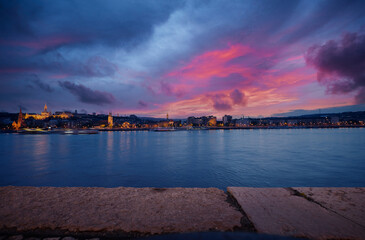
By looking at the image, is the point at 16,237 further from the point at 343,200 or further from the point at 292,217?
the point at 343,200

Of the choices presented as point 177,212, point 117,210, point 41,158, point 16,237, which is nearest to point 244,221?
point 177,212

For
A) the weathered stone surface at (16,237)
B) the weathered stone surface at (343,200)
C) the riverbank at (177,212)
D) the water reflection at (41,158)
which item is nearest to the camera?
the weathered stone surface at (16,237)

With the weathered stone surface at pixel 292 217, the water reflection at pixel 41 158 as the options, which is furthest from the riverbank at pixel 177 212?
the water reflection at pixel 41 158

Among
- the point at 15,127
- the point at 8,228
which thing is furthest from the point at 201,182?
the point at 15,127

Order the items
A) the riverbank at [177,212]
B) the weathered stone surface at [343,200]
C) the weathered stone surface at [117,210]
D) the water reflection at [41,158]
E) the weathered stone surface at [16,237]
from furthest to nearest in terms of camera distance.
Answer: the water reflection at [41,158] < the weathered stone surface at [343,200] < the weathered stone surface at [117,210] < the riverbank at [177,212] < the weathered stone surface at [16,237]

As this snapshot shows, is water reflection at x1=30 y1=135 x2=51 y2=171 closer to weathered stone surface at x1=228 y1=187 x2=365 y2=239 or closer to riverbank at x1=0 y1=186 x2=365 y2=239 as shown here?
riverbank at x1=0 y1=186 x2=365 y2=239

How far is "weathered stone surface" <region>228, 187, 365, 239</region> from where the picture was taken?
7.00ft

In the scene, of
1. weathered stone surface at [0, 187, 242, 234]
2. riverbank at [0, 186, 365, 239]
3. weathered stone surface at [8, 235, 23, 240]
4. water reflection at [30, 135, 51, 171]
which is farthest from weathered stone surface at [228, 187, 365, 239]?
water reflection at [30, 135, 51, 171]

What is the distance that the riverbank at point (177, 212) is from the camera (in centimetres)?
223

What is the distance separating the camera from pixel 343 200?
2.97 metres

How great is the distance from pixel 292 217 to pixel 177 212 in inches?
66.6

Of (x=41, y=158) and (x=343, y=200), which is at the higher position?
(x=343, y=200)

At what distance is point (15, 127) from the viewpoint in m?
150

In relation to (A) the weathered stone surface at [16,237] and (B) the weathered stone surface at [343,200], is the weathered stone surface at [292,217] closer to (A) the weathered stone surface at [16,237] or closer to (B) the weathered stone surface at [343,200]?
(B) the weathered stone surface at [343,200]
